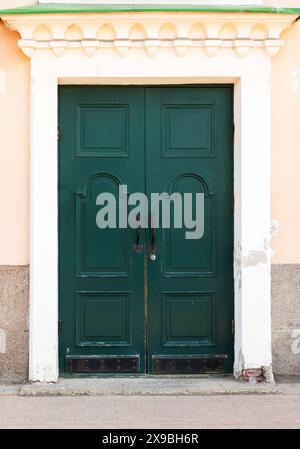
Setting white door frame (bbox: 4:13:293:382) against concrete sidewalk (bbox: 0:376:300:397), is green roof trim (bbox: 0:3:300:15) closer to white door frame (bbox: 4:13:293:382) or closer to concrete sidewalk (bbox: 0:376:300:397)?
white door frame (bbox: 4:13:293:382)

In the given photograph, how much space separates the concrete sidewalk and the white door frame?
0.18 m

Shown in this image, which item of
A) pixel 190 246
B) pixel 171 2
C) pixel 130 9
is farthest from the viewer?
pixel 190 246

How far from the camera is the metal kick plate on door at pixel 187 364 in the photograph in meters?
8.17

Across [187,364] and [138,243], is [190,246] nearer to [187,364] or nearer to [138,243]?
[138,243]

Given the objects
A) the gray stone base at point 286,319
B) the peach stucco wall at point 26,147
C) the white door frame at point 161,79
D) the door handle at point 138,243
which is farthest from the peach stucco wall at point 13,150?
the gray stone base at point 286,319

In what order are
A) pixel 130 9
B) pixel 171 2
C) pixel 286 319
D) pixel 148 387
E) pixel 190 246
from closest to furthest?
pixel 130 9
pixel 148 387
pixel 171 2
pixel 286 319
pixel 190 246

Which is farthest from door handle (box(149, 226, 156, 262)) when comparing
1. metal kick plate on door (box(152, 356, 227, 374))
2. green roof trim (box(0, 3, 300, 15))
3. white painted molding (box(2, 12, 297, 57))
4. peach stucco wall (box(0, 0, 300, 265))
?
green roof trim (box(0, 3, 300, 15))

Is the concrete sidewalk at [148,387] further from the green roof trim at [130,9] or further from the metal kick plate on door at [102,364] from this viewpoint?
the green roof trim at [130,9]

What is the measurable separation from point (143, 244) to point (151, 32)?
186cm

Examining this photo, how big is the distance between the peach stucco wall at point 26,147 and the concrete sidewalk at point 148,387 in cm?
109

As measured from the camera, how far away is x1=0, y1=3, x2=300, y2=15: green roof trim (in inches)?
301

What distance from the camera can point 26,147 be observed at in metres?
7.99

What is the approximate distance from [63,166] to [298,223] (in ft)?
7.05

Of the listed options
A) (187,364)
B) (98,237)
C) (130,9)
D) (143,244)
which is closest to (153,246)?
(143,244)
